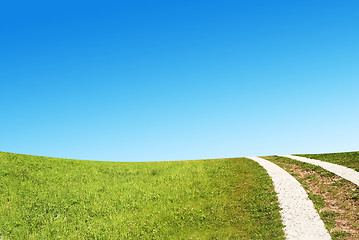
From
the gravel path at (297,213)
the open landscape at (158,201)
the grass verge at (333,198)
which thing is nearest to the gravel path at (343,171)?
the grass verge at (333,198)

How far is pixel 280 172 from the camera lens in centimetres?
2431

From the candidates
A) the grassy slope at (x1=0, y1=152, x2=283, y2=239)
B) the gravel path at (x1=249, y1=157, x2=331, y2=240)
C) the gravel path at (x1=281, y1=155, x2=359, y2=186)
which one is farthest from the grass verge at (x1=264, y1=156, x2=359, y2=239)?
the grassy slope at (x1=0, y1=152, x2=283, y2=239)

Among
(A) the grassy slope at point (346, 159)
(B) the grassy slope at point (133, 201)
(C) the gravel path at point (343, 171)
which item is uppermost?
(A) the grassy slope at point (346, 159)

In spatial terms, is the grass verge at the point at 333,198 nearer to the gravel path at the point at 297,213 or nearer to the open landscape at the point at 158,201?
the open landscape at the point at 158,201

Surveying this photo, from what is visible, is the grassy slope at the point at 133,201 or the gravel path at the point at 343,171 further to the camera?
the gravel path at the point at 343,171

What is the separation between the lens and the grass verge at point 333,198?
43.9 ft

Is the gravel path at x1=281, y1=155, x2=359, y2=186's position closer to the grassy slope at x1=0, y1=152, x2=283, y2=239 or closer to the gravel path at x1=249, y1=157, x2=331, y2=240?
the gravel path at x1=249, y1=157, x2=331, y2=240

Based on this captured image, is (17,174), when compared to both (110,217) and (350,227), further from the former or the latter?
(350,227)

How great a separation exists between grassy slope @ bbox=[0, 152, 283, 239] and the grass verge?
246cm

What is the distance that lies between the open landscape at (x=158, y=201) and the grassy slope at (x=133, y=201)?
0.06 meters

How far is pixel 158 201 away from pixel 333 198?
1179 centimetres

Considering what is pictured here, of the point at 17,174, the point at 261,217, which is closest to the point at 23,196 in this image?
the point at 17,174

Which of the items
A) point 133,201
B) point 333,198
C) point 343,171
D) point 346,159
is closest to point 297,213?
point 333,198

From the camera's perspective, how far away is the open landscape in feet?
51.0
